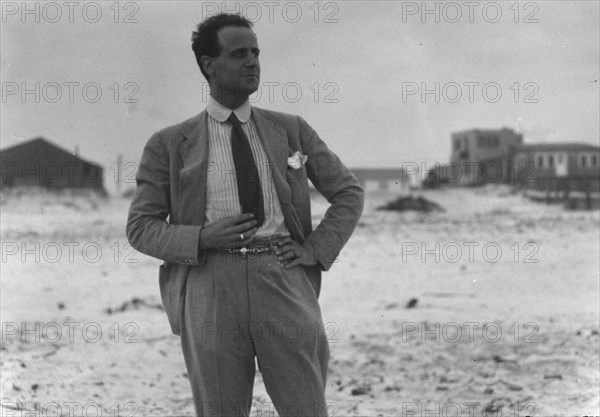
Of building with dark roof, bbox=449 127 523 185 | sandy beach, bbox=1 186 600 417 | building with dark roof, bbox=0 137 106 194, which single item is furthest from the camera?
building with dark roof, bbox=449 127 523 185

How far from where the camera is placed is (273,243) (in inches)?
85.6

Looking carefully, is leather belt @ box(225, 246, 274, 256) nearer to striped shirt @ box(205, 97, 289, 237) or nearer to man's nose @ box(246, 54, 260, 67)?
striped shirt @ box(205, 97, 289, 237)

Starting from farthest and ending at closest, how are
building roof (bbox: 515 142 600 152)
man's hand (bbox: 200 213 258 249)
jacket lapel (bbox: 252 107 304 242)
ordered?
building roof (bbox: 515 142 600 152), jacket lapel (bbox: 252 107 304 242), man's hand (bbox: 200 213 258 249)

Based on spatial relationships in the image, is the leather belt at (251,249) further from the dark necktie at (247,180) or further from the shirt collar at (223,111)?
the shirt collar at (223,111)

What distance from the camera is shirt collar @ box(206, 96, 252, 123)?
2236 millimetres

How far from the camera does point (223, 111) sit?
7.34 ft

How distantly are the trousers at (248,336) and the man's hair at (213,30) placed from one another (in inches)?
22.4

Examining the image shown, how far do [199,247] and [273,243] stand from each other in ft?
0.67

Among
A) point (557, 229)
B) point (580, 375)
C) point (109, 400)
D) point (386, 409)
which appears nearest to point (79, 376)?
point (109, 400)

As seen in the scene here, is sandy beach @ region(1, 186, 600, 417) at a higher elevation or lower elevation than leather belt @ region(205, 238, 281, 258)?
lower

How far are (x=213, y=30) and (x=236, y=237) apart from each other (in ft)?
1.90

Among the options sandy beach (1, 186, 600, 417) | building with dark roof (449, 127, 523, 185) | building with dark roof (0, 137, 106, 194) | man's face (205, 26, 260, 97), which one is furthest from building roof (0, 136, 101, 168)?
man's face (205, 26, 260, 97)

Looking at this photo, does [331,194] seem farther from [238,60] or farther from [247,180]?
[238,60]

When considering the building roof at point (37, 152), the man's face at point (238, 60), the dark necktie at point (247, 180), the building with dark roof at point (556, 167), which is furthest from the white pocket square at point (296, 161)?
the building with dark roof at point (556, 167)
